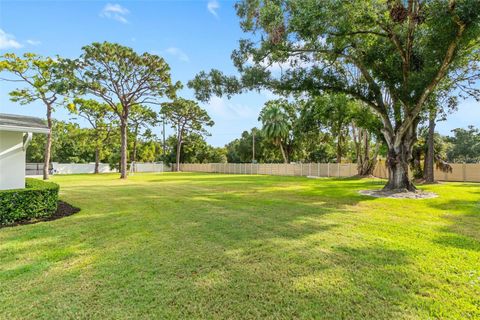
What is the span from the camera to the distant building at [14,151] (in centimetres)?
600

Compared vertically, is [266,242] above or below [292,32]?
below

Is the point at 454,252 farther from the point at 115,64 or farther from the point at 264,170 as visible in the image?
the point at 264,170

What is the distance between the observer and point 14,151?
6.22 m

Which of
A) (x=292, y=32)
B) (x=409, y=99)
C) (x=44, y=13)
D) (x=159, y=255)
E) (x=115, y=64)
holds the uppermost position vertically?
(x=115, y=64)

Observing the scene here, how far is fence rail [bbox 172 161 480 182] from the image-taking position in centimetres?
1808

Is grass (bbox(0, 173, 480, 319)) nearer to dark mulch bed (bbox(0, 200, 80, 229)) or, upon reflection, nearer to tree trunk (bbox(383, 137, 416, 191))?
dark mulch bed (bbox(0, 200, 80, 229))

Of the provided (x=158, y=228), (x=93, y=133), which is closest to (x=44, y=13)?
(x=158, y=228)

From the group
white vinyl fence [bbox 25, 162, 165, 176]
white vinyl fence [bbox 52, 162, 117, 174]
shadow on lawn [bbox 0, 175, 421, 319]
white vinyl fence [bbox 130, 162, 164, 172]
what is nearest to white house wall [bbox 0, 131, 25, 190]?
shadow on lawn [bbox 0, 175, 421, 319]

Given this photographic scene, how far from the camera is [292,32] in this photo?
25.7 feet

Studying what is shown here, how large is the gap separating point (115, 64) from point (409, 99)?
62.4 feet

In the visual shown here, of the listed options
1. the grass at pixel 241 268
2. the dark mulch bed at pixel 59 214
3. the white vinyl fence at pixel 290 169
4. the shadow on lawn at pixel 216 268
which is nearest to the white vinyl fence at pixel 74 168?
the white vinyl fence at pixel 290 169

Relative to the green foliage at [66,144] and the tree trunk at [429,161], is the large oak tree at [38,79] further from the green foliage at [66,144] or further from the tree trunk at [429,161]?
the tree trunk at [429,161]

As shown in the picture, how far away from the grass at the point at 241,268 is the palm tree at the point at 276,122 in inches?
993

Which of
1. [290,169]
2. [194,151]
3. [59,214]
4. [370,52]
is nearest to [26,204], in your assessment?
[59,214]
